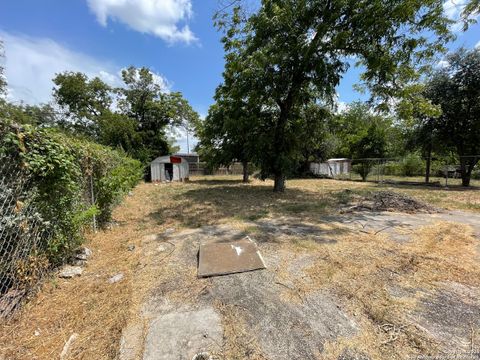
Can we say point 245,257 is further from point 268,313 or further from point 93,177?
point 93,177

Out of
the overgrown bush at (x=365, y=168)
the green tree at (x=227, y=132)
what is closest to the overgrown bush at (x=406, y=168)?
the overgrown bush at (x=365, y=168)

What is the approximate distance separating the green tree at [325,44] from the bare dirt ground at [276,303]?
212 inches

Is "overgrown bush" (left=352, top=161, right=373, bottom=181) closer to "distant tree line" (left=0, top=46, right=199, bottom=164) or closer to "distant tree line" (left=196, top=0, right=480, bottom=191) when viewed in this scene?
"distant tree line" (left=196, top=0, right=480, bottom=191)

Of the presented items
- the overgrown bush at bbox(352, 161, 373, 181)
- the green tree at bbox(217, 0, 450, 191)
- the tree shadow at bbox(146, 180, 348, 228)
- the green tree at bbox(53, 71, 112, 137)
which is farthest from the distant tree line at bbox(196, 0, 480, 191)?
the green tree at bbox(53, 71, 112, 137)

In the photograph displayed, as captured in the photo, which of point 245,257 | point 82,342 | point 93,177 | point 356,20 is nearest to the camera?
point 82,342

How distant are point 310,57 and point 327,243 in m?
6.05

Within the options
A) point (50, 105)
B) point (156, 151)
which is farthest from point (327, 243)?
point (50, 105)

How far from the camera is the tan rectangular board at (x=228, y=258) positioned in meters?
2.94

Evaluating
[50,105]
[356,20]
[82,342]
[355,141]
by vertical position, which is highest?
[50,105]

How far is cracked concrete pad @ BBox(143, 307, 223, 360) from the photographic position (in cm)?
174

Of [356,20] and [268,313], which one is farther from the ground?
[356,20]

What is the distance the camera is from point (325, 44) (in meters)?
7.54

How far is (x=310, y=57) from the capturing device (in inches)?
296

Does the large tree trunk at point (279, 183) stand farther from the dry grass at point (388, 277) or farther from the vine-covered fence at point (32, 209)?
the vine-covered fence at point (32, 209)
